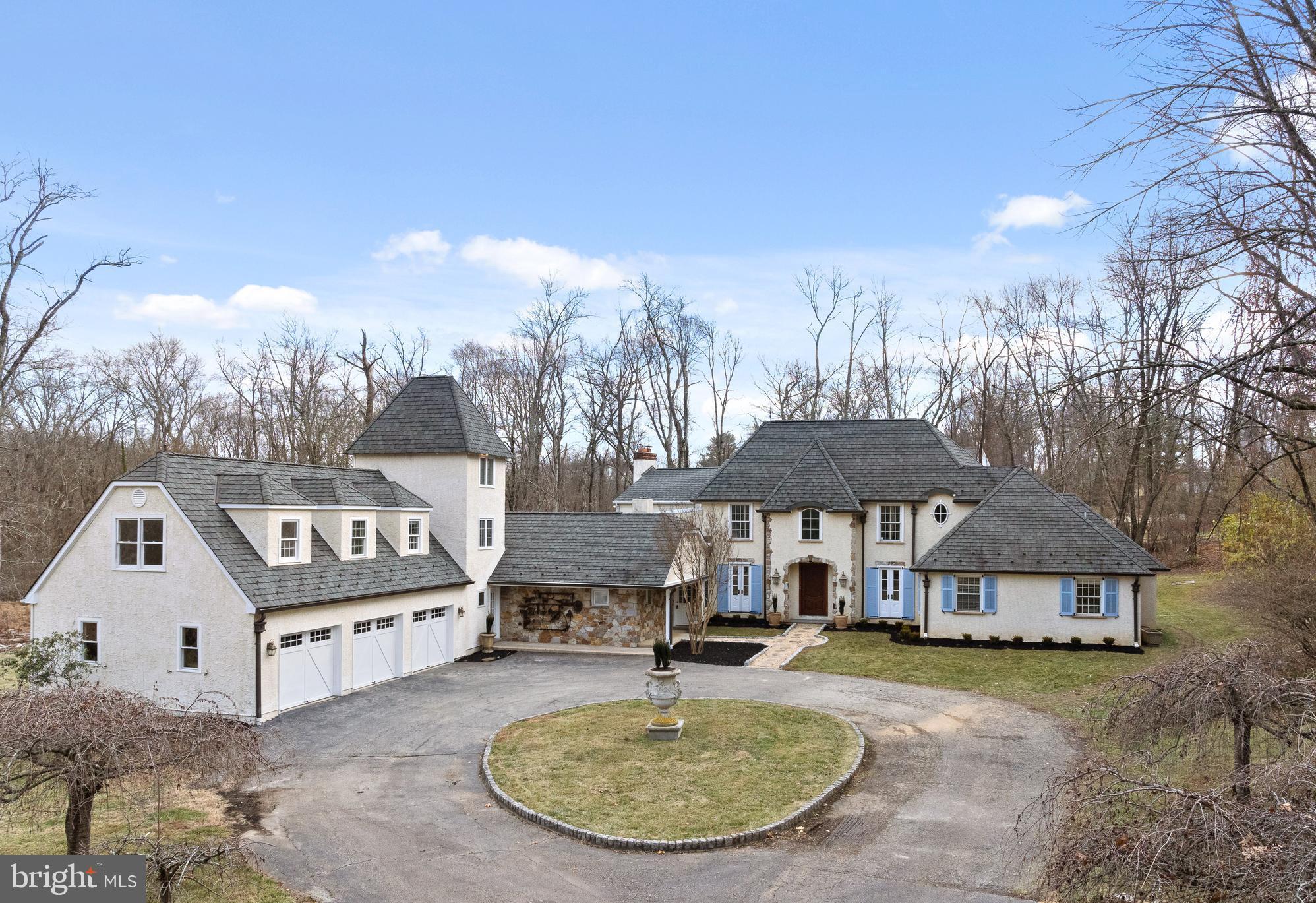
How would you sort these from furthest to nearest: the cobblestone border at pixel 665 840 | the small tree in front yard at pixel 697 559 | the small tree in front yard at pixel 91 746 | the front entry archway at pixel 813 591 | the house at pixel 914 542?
the front entry archway at pixel 813 591 → the small tree in front yard at pixel 697 559 → the house at pixel 914 542 → the cobblestone border at pixel 665 840 → the small tree in front yard at pixel 91 746

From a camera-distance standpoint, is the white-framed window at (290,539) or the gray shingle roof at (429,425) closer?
the white-framed window at (290,539)

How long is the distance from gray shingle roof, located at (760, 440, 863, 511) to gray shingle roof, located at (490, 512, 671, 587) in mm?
5328

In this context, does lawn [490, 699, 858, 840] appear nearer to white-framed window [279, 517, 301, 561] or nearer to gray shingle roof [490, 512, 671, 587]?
white-framed window [279, 517, 301, 561]

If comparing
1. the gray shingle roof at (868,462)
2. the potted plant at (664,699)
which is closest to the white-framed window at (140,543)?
the potted plant at (664,699)

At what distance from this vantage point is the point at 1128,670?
21453mm

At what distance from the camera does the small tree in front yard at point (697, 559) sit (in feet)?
85.4

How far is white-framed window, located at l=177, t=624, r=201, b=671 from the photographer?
18141 millimetres

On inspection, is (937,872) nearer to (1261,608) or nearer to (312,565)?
(1261,608)

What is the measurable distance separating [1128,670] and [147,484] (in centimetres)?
2367

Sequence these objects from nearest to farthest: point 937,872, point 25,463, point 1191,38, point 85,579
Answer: point 1191,38
point 937,872
point 85,579
point 25,463

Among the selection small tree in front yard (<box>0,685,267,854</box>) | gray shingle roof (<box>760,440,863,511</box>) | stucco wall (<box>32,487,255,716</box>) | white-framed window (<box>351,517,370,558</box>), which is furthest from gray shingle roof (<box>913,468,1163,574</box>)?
small tree in front yard (<box>0,685,267,854</box>)

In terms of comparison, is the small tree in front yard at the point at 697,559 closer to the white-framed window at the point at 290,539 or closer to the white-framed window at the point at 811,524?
the white-framed window at the point at 811,524

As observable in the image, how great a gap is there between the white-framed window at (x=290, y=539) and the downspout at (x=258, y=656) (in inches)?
84.4

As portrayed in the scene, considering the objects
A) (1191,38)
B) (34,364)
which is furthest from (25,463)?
(1191,38)
